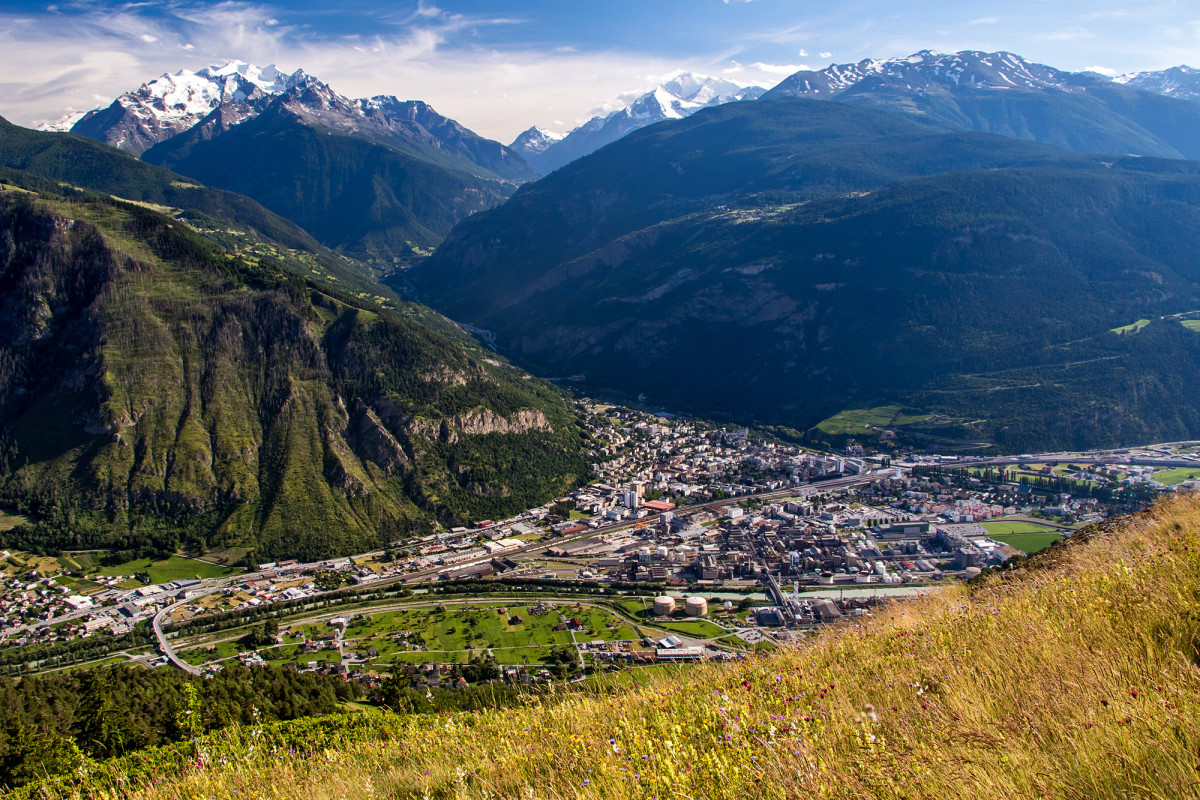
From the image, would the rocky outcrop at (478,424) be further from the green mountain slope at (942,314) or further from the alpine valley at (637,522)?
the green mountain slope at (942,314)

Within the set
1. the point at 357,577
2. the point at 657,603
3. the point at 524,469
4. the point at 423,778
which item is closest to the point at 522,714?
the point at 423,778

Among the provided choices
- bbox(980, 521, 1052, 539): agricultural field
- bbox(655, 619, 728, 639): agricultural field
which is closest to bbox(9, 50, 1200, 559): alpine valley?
bbox(980, 521, 1052, 539): agricultural field

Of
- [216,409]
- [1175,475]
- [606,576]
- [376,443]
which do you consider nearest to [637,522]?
[606,576]

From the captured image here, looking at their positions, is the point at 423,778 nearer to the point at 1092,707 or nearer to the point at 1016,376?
the point at 1092,707

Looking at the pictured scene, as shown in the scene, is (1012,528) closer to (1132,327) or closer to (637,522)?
(637,522)

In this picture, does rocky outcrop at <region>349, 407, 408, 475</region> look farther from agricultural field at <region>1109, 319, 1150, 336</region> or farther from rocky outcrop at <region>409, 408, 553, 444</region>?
agricultural field at <region>1109, 319, 1150, 336</region>
